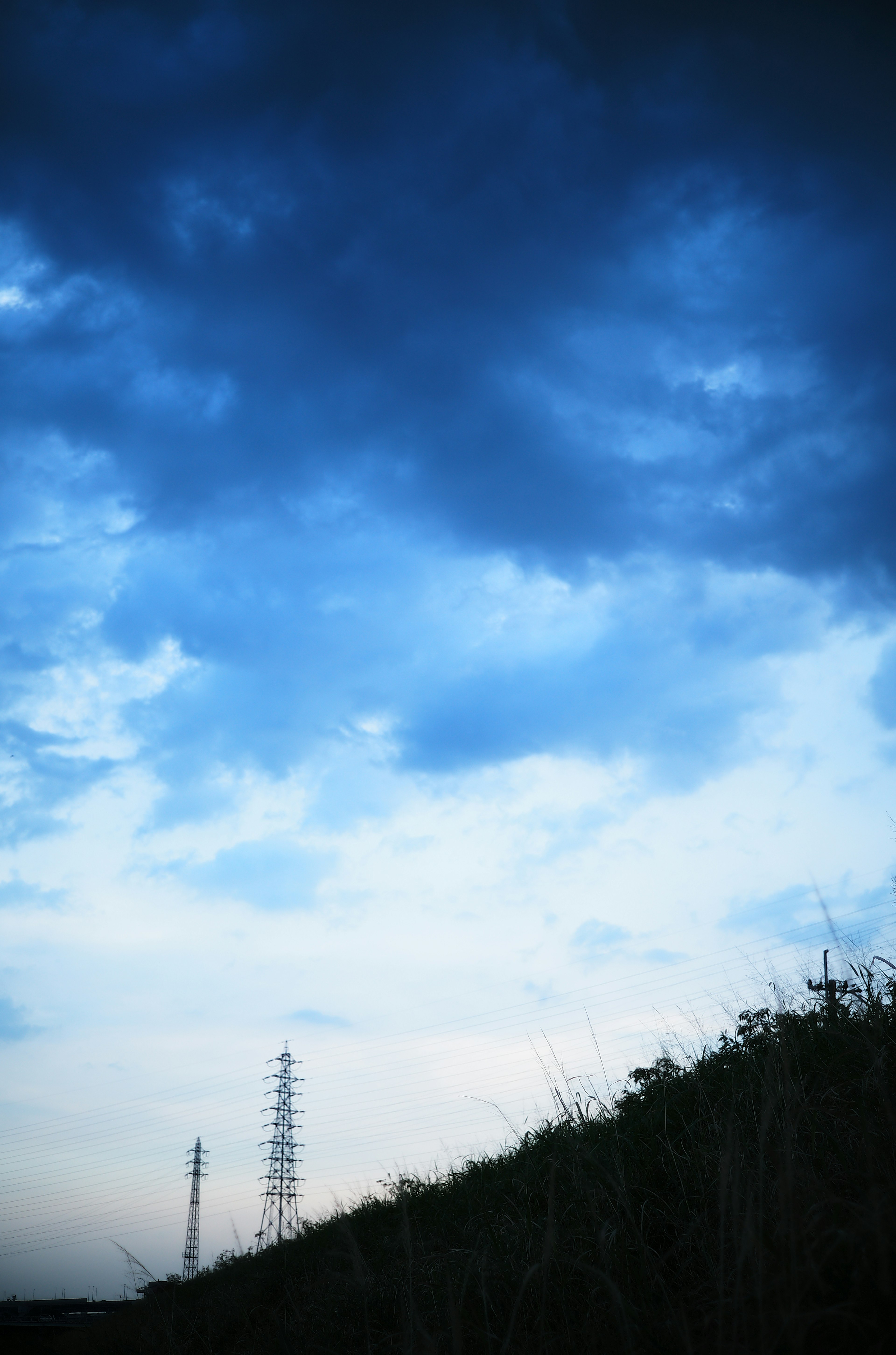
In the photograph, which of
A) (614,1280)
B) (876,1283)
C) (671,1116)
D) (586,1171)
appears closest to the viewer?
(876,1283)

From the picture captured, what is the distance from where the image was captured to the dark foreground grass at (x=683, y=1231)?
10.7 feet

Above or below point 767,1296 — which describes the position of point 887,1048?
above

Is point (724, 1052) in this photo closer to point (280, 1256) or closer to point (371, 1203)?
point (371, 1203)

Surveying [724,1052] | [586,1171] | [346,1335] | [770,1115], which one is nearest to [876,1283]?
[770,1115]

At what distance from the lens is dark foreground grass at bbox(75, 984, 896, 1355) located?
327 centimetres

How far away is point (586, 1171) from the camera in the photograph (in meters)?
6.38

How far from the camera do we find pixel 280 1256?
14781 mm

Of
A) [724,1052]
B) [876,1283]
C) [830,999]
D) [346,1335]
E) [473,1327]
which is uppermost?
[830,999]

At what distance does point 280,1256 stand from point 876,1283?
51.8 ft

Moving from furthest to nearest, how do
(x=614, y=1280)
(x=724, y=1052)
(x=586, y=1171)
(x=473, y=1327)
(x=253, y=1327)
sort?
(x=253, y=1327) < (x=724, y=1052) < (x=586, y=1171) < (x=473, y=1327) < (x=614, y=1280)

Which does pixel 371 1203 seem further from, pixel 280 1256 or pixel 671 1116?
pixel 671 1116

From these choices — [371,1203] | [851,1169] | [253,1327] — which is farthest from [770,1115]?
[371,1203]

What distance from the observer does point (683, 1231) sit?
5.17 meters

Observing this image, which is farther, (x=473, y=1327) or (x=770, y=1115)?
(x=770, y=1115)
